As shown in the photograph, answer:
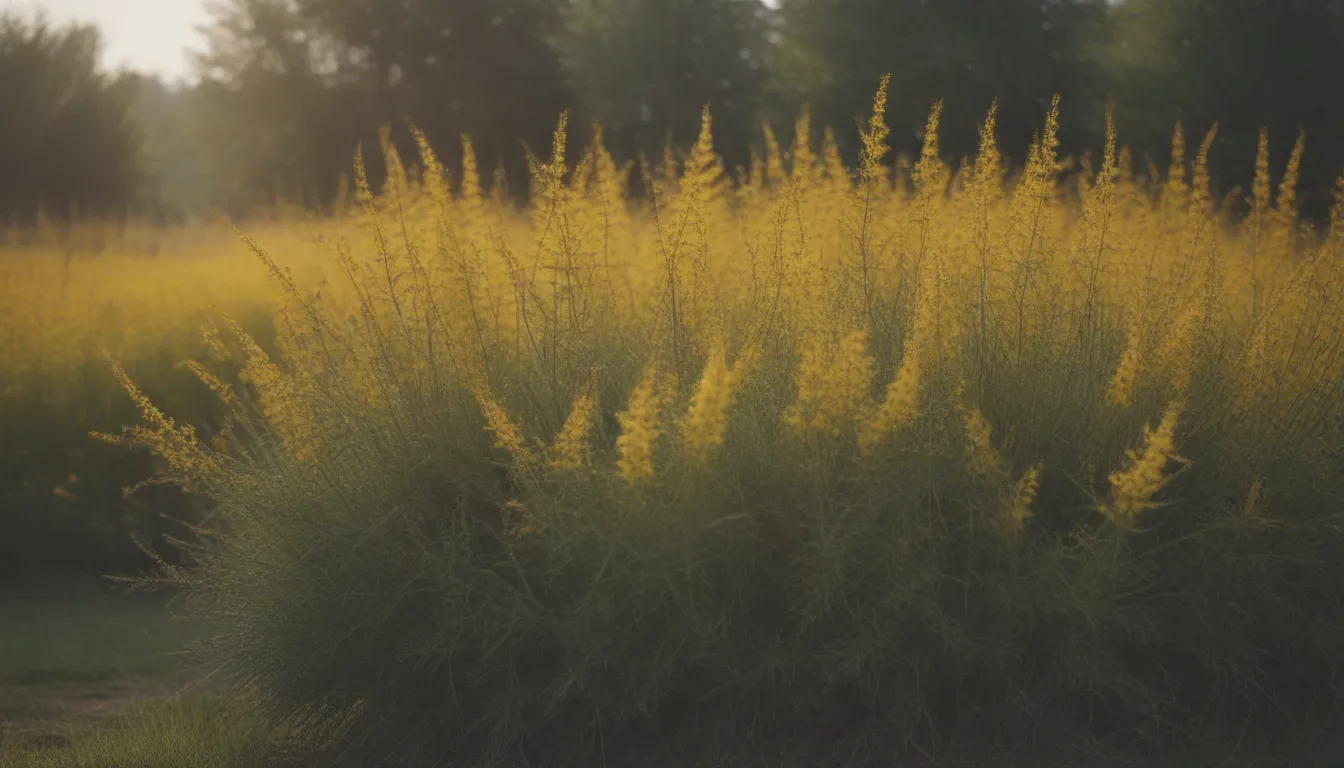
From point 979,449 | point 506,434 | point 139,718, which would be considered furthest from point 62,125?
point 979,449

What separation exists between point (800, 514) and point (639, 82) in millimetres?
16306

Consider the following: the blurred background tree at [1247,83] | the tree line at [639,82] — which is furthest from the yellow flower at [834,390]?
the blurred background tree at [1247,83]

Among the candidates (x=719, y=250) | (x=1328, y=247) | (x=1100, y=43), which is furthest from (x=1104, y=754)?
(x=1100, y=43)

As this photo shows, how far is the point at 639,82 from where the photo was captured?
1909cm

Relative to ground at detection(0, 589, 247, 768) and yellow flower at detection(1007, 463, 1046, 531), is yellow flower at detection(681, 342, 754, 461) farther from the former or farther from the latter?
ground at detection(0, 589, 247, 768)

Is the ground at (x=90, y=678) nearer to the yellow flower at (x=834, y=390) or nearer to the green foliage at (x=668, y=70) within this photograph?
the yellow flower at (x=834, y=390)

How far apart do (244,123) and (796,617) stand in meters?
24.2

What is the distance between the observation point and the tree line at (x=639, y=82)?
43.8 ft

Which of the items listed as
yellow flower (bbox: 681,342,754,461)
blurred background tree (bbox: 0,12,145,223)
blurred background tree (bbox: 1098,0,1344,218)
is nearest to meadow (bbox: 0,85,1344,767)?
yellow flower (bbox: 681,342,754,461)

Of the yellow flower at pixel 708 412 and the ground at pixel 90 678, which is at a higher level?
the yellow flower at pixel 708 412

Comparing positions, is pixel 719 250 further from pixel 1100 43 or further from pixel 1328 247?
pixel 1100 43

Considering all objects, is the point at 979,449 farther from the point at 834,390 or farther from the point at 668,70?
the point at 668,70

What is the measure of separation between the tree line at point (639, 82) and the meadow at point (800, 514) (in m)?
2.70

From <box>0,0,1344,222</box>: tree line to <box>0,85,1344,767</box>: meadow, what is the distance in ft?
8.87
